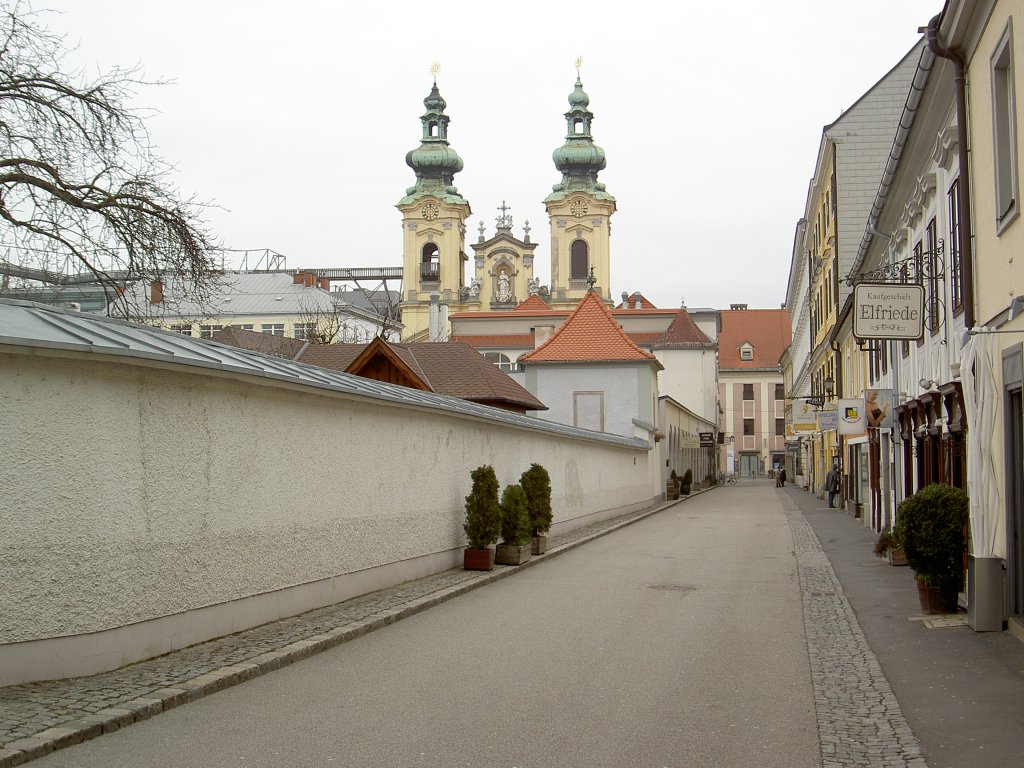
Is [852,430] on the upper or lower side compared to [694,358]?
lower

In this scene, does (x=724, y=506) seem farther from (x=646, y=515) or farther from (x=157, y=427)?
(x=157, y=427)

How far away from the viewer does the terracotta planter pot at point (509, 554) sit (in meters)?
17.7

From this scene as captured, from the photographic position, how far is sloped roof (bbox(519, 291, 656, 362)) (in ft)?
159

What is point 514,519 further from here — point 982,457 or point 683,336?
point 683,336

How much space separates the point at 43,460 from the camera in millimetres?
8078

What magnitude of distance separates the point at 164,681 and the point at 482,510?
8.71m

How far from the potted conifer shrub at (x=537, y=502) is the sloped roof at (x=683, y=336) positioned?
62121 mm

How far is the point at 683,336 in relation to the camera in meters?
82.0

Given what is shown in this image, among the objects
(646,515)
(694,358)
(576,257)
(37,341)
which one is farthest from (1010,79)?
(576,257)

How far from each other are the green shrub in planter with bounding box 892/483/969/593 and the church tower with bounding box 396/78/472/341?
9161 cm

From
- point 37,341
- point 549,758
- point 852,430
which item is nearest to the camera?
point 549,758

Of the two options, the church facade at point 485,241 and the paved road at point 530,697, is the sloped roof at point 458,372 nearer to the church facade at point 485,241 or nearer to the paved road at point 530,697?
the paved road at point 530,697

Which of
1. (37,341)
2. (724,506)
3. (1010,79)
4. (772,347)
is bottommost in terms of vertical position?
(724,506)

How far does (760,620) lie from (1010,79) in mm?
5907
